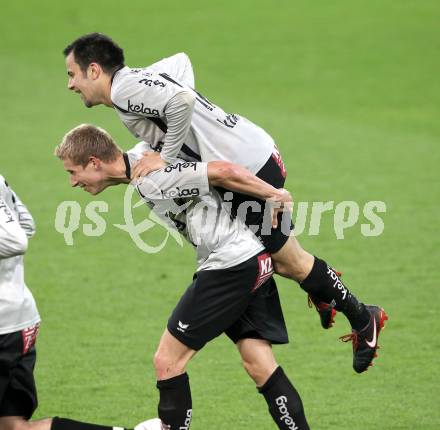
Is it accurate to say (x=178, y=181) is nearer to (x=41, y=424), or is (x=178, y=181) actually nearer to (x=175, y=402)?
(x=175, y=402)

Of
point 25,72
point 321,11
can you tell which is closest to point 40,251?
point 25,72

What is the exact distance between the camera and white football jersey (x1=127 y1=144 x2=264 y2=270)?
17.3 ft

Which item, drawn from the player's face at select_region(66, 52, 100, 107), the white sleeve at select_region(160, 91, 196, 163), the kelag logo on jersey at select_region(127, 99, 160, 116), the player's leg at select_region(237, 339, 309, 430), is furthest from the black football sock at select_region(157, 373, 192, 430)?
the player's face at select_region(66, 52, 100, 107)

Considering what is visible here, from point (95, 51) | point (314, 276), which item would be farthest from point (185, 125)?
point (314, 276)

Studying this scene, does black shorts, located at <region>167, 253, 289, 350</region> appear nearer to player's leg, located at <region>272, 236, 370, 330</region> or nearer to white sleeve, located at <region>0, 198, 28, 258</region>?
player's leg, located at <region>272, 236, 370, 330</region>

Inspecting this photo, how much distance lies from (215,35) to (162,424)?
16.7m

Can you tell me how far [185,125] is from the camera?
18.0 ft

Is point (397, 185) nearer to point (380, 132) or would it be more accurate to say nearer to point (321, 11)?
point (380, 132)

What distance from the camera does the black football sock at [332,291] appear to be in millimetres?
5879

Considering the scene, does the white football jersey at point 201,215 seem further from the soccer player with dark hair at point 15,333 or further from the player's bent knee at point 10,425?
the player's bent knee at point 10,425

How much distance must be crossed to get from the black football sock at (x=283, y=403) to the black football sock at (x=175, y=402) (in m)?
0.48

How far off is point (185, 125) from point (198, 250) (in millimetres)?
679

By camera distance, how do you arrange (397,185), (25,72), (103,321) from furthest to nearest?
(25,72) < (397,185) < (103,321)

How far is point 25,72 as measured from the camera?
19766 mm
